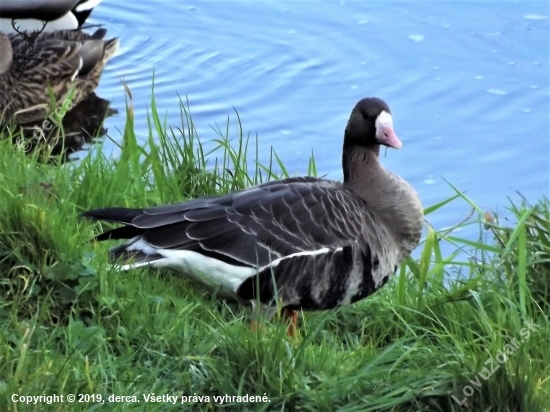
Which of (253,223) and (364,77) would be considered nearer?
(253,223)

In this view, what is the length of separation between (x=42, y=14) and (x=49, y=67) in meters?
1.04

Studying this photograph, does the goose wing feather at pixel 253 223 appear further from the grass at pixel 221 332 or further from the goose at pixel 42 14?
the goose at pixel 42 14

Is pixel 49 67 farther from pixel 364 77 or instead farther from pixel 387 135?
pixel 387 135

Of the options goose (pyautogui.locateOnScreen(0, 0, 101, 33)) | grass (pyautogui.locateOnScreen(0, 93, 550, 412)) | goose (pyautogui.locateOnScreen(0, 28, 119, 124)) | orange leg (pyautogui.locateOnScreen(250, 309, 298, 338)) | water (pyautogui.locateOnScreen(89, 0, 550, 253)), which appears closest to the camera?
grass (pyautogui.locateOnScreen(0, 93, 550, 412))

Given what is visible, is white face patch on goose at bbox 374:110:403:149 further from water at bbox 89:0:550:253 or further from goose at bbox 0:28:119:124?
goose at bbox 0:28:119:124

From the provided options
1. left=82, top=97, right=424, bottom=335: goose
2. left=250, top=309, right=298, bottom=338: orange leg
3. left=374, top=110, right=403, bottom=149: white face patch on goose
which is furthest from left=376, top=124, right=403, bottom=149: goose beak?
left=250, top=309, right=298, bottom=338: orange leg

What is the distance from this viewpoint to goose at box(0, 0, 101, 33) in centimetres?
955

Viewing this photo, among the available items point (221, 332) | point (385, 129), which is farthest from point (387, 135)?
point (221, 332)

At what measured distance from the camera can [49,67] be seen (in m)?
8.92

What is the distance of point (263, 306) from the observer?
4641 mm

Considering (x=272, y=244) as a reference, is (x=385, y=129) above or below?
above

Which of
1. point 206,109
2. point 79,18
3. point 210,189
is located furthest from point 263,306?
point 79,18

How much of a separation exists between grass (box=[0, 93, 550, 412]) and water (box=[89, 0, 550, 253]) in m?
2.00

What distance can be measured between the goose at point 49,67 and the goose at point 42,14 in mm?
381
